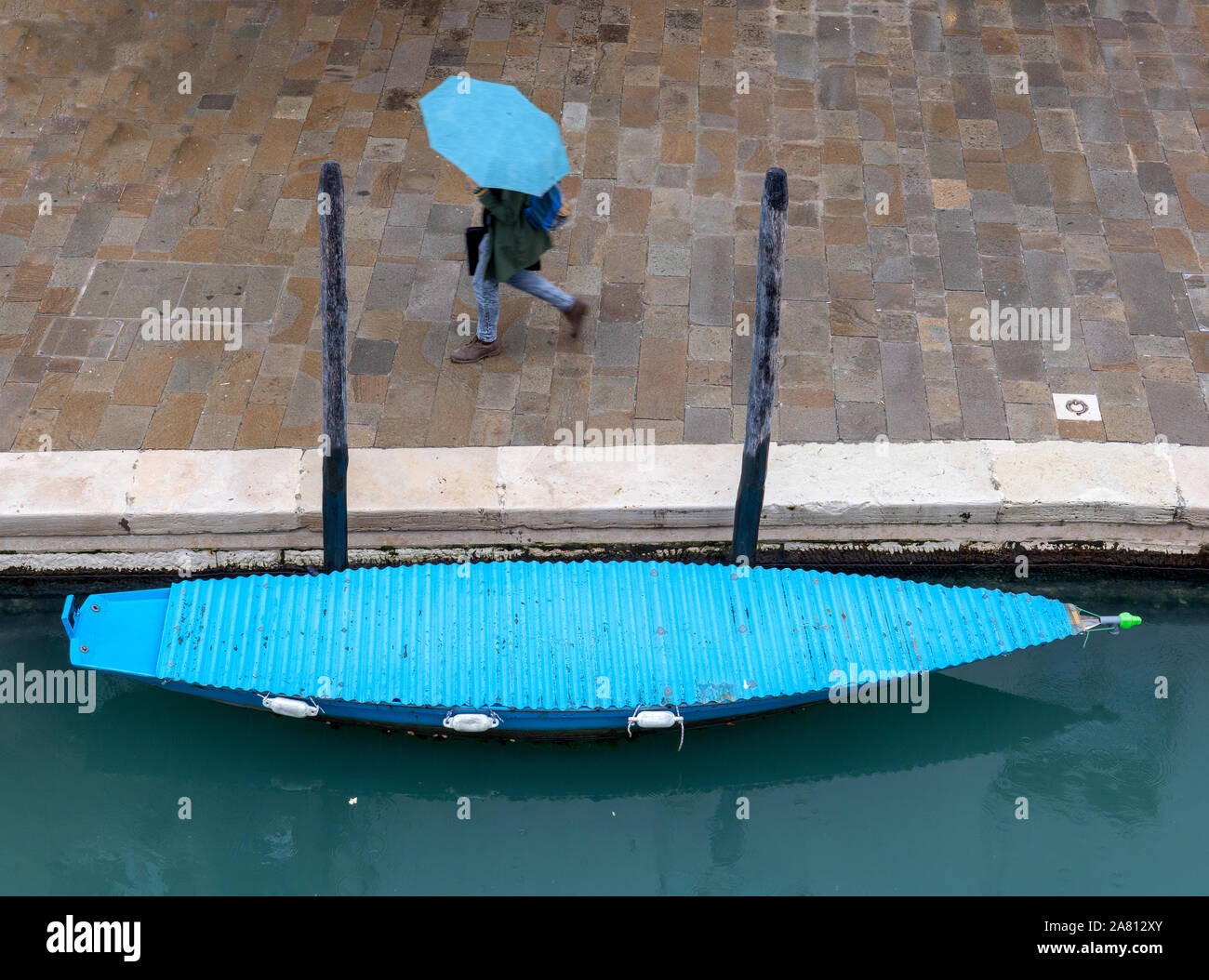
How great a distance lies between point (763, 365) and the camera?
523cm

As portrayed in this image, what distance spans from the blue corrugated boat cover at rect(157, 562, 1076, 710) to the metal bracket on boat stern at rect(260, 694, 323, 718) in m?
0.05

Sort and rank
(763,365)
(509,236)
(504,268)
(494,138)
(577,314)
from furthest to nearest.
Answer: (577,314), (504,268), (509,236), (494,138), (763,365)

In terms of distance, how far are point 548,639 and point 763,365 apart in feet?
4.80

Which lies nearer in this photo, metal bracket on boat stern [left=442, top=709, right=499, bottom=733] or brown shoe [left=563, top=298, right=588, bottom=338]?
metal bracket on boat stern [left=442, top=709, right=499, bottom=733]

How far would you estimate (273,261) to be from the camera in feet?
22.3

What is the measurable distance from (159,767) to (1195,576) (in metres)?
4.95

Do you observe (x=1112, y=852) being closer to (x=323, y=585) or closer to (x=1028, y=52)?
(x=323, y=585)

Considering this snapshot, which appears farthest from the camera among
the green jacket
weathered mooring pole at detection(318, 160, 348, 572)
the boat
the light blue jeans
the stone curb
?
the light blue jeans

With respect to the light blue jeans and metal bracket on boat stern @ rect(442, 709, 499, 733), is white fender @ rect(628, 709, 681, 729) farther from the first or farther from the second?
the light blue jeans

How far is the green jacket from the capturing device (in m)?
5.62

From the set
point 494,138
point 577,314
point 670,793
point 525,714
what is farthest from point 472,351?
point 670,793

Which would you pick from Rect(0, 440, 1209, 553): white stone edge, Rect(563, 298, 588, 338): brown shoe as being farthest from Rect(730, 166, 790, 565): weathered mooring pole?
Rect(563, 298, 588, 338): brown shoe

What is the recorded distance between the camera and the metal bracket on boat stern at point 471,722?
16.6ft

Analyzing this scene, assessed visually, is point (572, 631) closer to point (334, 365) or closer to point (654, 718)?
point (654, 718)
